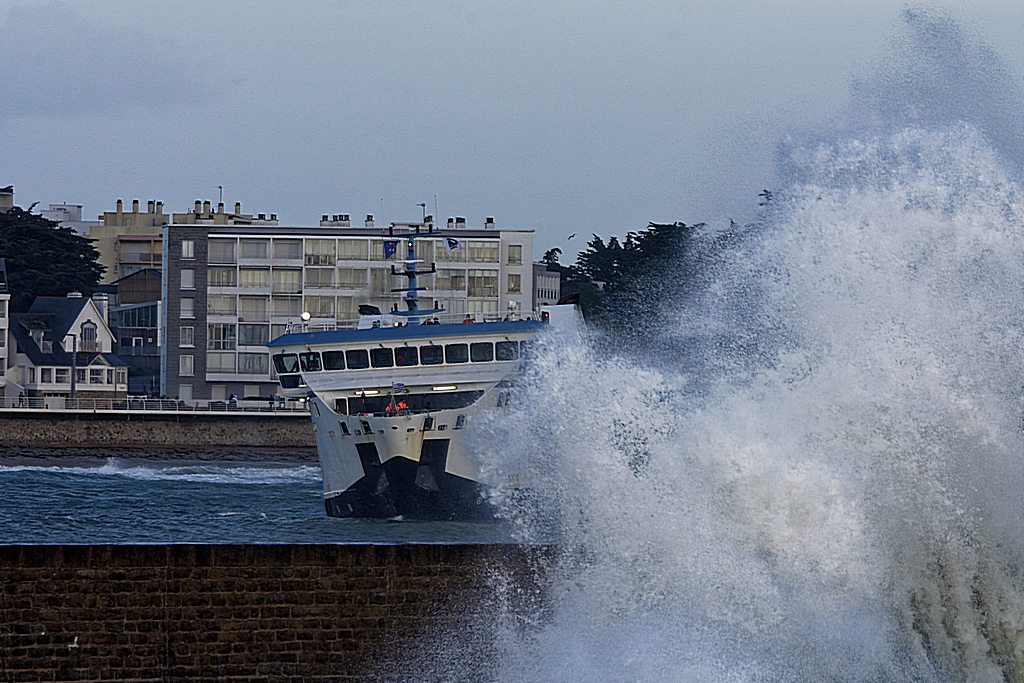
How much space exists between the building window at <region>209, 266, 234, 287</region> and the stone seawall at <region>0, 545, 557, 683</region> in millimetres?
64765

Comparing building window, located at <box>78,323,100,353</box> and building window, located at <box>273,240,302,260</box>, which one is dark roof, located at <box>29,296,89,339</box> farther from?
building window, located at <box>273,240,302,260</box>

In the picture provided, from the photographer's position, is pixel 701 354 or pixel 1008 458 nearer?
pixel 1008 458

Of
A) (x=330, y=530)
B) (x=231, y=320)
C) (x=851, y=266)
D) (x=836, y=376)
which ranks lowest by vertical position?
(x=330, y=530)

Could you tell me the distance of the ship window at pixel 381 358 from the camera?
35625 mm

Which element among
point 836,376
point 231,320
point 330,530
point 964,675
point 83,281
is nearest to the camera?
point 964,675

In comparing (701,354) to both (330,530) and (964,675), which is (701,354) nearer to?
(964,675)

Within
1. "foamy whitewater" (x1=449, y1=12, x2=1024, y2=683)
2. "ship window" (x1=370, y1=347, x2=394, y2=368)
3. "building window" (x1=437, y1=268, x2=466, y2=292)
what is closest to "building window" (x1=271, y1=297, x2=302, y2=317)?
"building window" (x1=437, y1=268, x2=466, y2=292)

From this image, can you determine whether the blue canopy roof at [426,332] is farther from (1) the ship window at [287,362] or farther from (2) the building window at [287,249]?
(2) the building window at [287,249]

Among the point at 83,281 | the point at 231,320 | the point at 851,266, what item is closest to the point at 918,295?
the point at 851,266

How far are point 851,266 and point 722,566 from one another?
3391mm

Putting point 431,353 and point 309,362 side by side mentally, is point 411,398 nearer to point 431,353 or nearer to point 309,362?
point 431,353

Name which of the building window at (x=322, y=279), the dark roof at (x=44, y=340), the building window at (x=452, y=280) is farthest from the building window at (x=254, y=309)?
the dark roof at (x=44, y=340)

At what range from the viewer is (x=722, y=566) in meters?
13.5

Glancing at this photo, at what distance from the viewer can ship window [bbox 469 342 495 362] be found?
3547cm
